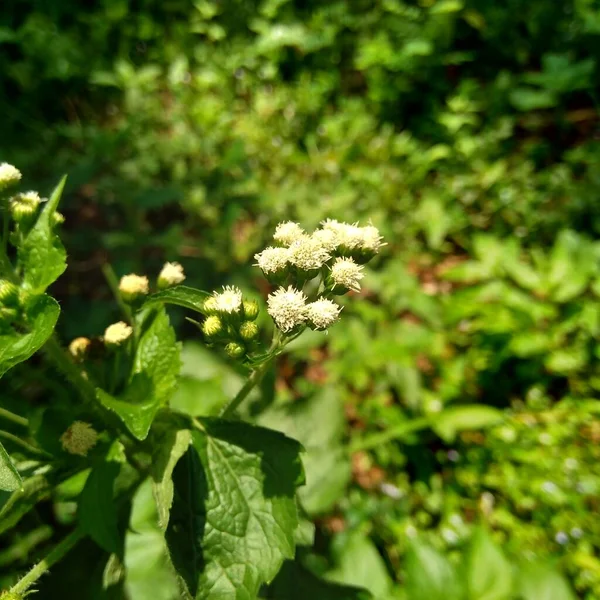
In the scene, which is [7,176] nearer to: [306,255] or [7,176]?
[7,176]

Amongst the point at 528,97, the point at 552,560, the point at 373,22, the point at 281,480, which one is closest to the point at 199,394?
the point at 281,480

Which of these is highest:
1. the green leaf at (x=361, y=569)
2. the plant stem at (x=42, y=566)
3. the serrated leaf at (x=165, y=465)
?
the serrated leaf at (x=165, y=465)

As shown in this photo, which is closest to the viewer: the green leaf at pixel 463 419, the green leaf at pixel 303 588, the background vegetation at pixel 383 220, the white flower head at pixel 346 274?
the white flower head at pixel 346 274

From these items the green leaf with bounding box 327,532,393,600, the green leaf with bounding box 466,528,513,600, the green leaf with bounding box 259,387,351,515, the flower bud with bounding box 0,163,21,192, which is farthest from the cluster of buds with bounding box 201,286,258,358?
the green leaf with bounding box 466,528,513,600

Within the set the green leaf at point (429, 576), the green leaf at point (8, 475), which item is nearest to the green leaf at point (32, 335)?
the green leaf at point (8, 475)

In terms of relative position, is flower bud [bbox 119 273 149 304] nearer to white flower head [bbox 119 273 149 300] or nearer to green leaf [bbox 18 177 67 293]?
white flower head [bbox 119 273 149 300]

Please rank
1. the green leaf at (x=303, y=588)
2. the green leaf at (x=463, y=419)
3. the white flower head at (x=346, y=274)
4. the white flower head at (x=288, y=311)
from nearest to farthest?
the white flower head at (x=288, y=311)
the white flower head at (x=346, y=274)
the green leaf at (x=303, y=588)
the green leaf at (x=463, y=419)

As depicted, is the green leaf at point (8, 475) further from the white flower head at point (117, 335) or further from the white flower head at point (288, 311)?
the white flower head at point (288, 311)
